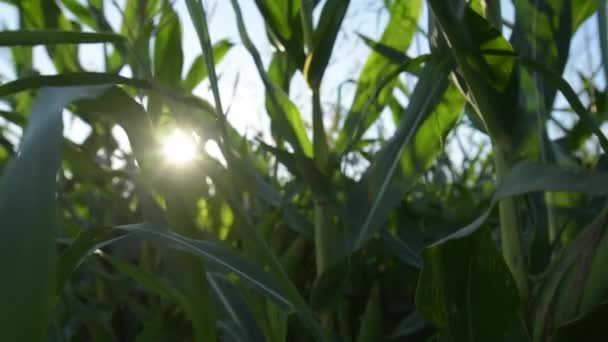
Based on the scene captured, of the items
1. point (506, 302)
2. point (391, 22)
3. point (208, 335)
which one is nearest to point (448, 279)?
point (506, 302)

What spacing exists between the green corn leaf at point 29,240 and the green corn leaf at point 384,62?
53 centimetres

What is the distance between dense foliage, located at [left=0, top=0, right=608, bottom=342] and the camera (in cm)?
40

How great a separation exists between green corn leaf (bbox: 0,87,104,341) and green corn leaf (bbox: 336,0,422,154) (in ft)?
1.73

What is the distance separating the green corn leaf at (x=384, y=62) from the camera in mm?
780

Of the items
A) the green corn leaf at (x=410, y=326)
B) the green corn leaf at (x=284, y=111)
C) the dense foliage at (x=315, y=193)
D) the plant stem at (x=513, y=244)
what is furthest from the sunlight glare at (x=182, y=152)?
the green corn leaf at (x=410, y=326)

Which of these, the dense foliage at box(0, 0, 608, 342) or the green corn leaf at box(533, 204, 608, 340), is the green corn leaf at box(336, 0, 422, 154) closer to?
the dense foliage at box(0, 0, 608, 342)

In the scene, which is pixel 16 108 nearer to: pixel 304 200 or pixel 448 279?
pixel 304 200

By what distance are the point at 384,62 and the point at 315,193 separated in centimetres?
24

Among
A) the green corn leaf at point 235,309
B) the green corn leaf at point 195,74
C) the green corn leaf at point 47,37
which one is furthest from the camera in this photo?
the green corn leaf at point 195,74

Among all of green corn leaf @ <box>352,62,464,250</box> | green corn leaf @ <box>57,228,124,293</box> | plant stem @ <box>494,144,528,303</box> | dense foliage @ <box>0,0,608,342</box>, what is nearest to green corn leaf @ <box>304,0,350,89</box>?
dense foliage @ <box>0,0,608,342</box>

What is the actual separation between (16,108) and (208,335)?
2.38 ft

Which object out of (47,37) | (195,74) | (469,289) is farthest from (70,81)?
(195,74)

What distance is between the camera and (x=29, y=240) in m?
0.23

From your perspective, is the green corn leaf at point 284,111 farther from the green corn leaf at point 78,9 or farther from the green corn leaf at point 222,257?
the green corn leaf at point 78,9
